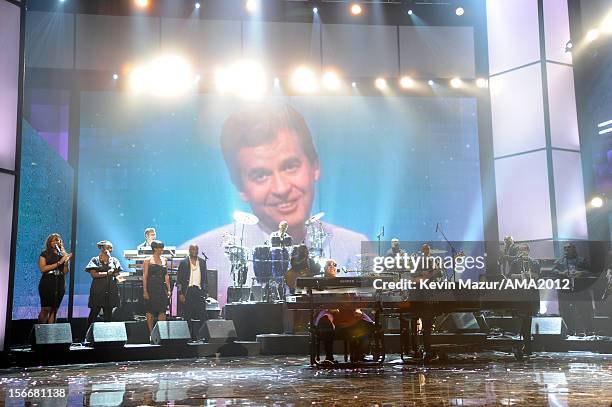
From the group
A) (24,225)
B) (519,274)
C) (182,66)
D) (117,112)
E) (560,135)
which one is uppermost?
(182,66)

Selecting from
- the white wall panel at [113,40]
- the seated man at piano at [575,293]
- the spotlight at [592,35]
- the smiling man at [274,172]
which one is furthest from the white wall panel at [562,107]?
the white wall panel at [113,40]

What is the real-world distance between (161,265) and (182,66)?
14.6 ft

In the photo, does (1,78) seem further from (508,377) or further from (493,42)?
(493,42)

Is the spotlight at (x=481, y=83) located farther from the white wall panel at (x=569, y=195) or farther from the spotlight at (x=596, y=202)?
the spotlight at (x=596, y=202)

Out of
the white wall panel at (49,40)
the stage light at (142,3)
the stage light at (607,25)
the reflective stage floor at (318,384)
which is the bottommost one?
the reflective stage floor at (318,384)

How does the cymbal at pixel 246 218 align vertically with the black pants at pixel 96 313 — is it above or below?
above

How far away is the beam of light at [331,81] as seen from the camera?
1216cm

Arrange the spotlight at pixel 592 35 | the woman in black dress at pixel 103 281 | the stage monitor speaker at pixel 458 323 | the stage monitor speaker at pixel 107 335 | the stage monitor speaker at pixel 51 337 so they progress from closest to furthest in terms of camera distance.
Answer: the stage monitor speaker at pixel 51 337, the stage monitor speaker at pixel 107 335, the woman in black dress at pixel 103 281, the stage monitor speaker at pixel 458 323, the spotlight at pixel 592 35

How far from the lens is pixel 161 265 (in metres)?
8.69

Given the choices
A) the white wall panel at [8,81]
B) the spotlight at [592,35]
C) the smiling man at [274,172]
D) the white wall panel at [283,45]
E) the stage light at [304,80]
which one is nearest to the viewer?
the white wall panel at [8,81]

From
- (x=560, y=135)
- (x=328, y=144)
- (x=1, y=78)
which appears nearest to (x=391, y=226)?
(x=328, y=144)

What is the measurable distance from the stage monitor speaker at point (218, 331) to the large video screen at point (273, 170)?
2.55 meters

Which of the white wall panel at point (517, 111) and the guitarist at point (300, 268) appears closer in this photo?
the guitarist at point (300, 268)

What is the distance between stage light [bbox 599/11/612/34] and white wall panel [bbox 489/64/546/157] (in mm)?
1114
